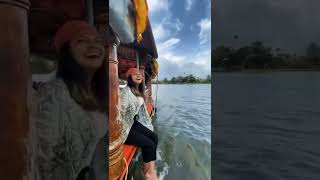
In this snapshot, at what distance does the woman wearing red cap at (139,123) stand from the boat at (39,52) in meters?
0.03

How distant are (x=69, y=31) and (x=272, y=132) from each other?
129cm

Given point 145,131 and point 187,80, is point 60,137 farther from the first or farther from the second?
point 187,80

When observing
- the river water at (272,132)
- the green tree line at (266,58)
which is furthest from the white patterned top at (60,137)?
the river water at (272,132)

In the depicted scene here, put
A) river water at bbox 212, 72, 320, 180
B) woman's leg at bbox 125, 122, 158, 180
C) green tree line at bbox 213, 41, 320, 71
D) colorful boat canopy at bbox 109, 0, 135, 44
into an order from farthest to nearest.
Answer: river water at bbox 212, 72, 320, 180
green tree line at bbox 213, 41, 320, 71
woman's leg at bbox 125, 122, 158, 180
colorful boat canopy at bbox 109, 0, 135, 44

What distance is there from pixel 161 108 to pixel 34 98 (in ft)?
1.07

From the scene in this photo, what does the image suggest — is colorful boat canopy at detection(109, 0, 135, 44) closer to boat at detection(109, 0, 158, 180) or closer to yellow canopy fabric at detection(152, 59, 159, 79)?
boat at detection(109, 0, 158, 180)

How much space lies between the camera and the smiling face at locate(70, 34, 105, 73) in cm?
101

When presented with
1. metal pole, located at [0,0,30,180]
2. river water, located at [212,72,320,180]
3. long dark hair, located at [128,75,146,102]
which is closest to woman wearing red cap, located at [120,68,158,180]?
long dark hair, located at [128,75,146,102]

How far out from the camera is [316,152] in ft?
7.31

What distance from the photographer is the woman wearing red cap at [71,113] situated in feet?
3.36

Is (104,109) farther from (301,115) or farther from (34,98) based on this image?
(301,115)

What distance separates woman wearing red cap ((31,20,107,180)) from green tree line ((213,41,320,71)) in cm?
59

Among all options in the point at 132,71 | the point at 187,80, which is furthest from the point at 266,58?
the point at 132,71

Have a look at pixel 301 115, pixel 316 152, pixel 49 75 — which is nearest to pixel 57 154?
pixel 49 75
